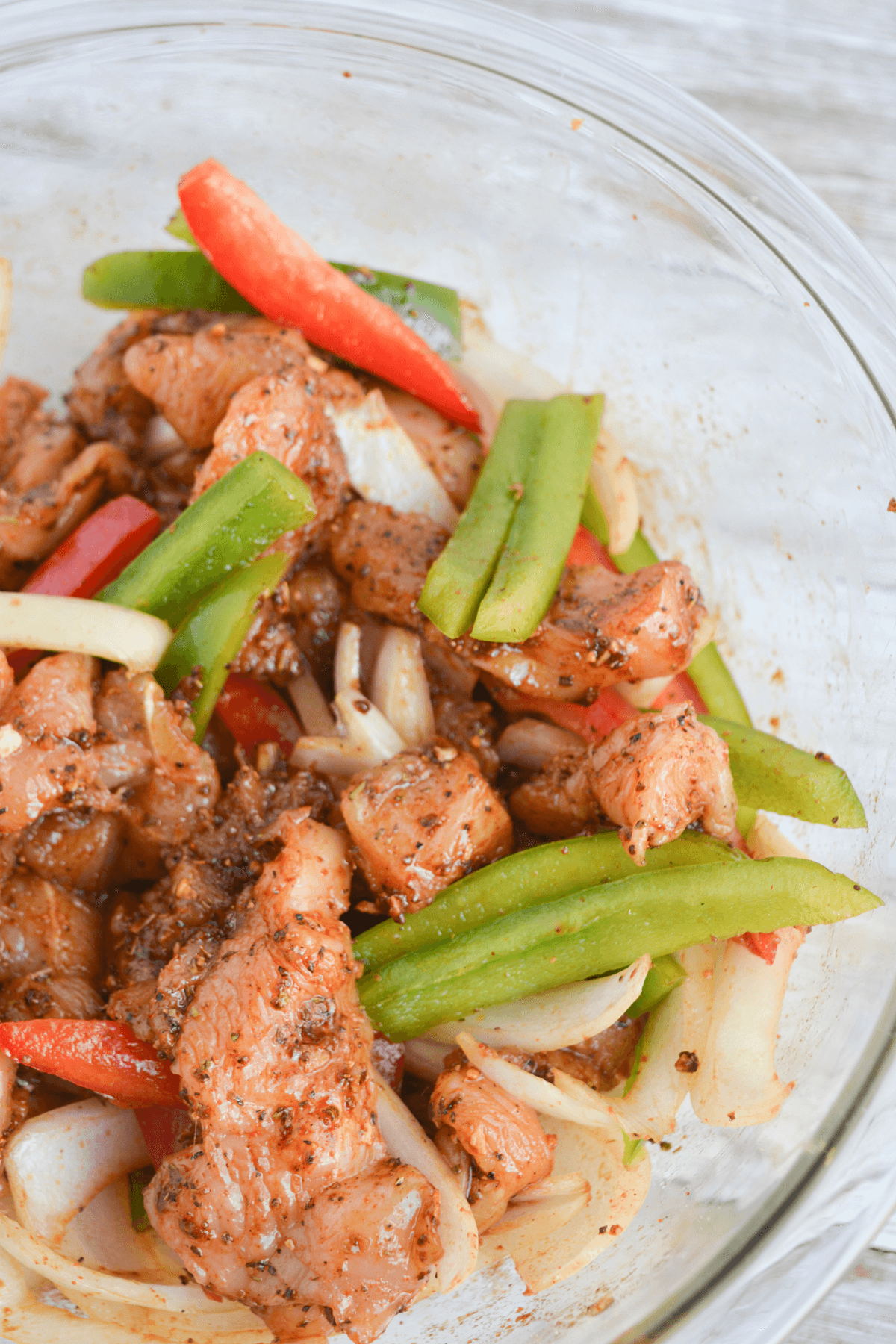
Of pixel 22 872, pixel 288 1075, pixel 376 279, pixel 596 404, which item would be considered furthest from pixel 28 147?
pixel 288 1075

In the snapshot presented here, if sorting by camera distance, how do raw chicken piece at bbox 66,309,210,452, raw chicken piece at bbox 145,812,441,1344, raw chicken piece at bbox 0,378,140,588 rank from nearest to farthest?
raw chicken piece at bbox 145,812,441,1344, raw chicken piece at bbox 0,378,140,588, raw chicken piece at bbox 66,309,210,452

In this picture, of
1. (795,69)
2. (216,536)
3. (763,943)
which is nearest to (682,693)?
(763,943)

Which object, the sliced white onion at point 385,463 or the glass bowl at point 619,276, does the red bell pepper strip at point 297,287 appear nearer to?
the sliced white onion at point 385,463

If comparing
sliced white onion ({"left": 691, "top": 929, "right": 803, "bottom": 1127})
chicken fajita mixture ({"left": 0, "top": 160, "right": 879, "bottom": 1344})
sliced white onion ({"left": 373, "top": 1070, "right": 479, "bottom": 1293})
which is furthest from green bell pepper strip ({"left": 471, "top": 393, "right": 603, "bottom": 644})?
sliced white onion ({"left": 373, "top": 1070, "right": 479, "bottom": 1293})

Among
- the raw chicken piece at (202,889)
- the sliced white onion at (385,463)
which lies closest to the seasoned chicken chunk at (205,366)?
the sliced white onion at (385,463)

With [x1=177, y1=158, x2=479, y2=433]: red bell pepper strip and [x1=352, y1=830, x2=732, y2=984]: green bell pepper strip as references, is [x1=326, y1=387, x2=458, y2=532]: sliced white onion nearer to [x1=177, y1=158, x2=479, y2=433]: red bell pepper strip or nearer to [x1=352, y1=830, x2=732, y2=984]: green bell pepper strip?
[x1=177, y1=158, x2=479, y2=433]: red bell pepper strip

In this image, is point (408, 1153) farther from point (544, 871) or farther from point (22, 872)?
point (22, 872)
